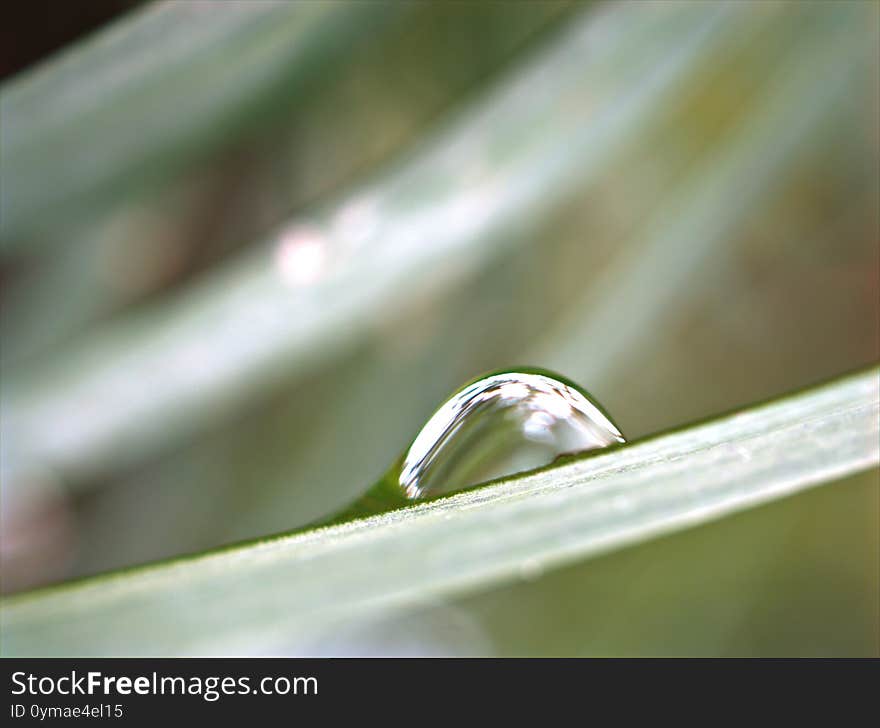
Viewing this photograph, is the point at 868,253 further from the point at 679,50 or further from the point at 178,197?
the point at 178,197

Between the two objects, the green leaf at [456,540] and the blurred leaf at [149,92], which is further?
the blurred leaf at [149,92]

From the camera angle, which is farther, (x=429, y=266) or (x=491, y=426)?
(x=429, y=266)

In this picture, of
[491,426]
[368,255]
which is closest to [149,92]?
[368,255]

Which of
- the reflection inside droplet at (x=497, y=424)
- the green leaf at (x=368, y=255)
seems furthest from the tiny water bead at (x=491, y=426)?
the green leaf at (x=368, y=255)

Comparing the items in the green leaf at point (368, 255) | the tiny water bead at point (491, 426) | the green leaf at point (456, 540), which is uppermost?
the green leaf at point (368, 255)

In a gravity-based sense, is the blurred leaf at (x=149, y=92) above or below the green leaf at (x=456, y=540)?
above

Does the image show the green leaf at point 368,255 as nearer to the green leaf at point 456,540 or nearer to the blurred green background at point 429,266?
the blurred green background at point 429,266

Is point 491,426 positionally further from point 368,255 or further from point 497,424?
point 368,255
